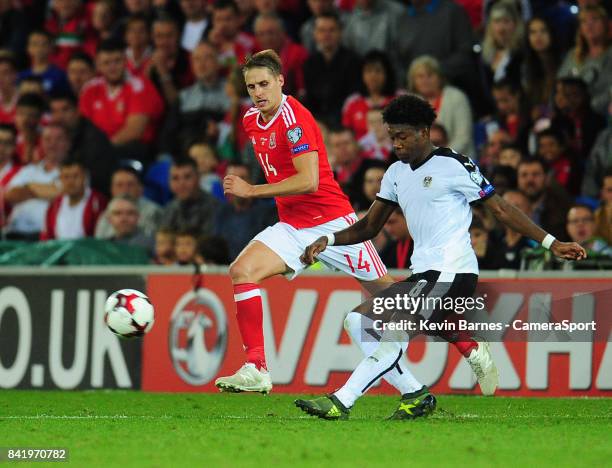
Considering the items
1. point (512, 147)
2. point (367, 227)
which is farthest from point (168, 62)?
point (367, 227)

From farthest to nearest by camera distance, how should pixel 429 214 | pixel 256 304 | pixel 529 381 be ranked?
1. pixel 529 381
2. pixel 256 304
3. pixel 429 214

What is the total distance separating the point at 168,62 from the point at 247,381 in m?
8.46

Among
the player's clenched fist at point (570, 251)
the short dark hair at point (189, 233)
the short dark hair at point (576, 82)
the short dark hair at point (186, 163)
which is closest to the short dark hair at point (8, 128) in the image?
the short dark hair at point (186, 163)

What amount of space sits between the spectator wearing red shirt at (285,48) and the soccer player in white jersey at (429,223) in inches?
274

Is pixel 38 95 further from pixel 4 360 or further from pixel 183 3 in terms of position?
pixel 4 360

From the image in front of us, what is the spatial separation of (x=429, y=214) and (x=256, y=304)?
Answer: 55.2 inches

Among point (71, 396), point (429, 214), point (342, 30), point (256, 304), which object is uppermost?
point (342, 30)

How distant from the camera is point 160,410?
32.2 ft

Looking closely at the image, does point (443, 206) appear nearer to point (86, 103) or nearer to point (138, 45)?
point (86, 103)

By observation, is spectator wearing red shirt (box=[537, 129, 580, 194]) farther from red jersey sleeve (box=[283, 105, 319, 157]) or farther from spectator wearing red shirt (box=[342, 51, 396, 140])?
red jersey sleeve (box=[283, 105, 319, 157])

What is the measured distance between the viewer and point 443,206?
316 inches

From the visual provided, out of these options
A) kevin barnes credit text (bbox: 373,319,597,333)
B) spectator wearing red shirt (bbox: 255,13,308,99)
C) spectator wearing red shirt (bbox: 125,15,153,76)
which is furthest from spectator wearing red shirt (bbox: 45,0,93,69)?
kevin barnes credit text (bbox: 373,319,597,333)

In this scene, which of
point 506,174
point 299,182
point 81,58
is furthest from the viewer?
point 81,58

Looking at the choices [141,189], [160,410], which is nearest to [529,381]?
[160,410]
